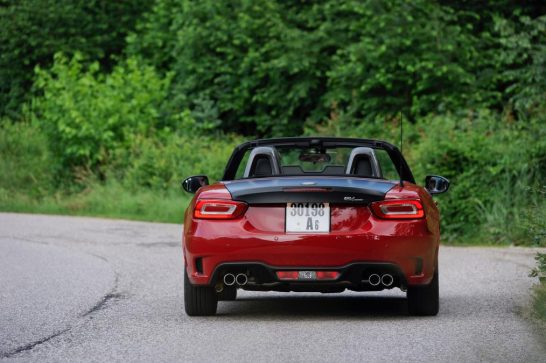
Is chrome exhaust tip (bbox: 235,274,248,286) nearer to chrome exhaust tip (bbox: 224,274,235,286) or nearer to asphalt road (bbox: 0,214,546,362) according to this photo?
chrome exhaust tip (bbox: 224,274,235,286)

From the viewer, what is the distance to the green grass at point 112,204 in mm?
26391

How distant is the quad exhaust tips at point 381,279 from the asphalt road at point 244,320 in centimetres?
29

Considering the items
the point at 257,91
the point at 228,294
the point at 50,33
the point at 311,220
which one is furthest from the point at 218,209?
the point at 50,33

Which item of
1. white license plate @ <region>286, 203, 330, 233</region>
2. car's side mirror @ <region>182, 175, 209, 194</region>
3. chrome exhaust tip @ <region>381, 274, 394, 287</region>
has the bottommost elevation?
chrome exhaust tip @ <region>381, 274, 394, 287</region>

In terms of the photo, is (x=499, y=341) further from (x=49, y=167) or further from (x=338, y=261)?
(x=49, y=167)

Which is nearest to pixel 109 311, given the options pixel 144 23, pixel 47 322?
pixel 47 322

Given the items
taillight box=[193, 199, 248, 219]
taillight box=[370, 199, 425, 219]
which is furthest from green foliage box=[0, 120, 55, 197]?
taillight box=[370, 199, 425, 219]

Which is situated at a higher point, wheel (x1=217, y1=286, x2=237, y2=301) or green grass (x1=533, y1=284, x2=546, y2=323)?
green grass (x1=533, y1=284, x2=546, y2=323)

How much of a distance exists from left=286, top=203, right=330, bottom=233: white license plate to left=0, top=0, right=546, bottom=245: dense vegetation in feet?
41.9

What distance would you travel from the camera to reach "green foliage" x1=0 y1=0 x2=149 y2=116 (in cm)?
4403

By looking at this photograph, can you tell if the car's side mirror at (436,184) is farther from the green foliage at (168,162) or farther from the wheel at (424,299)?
the green foliage at (168,162)

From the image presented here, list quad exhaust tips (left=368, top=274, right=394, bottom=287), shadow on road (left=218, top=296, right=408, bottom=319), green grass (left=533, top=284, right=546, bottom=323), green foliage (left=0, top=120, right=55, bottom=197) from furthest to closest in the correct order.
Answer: green foliage (left=0, top=120, right=55, bottom=197) < shadow on road (left=218, top=296, right=408, bottom=319) < green grass (left=533, top=284, right=546, bottom=323) < quad exhaust tips (left=368, top=274, right=394, bottom=287)

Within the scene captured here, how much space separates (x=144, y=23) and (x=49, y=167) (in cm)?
1145

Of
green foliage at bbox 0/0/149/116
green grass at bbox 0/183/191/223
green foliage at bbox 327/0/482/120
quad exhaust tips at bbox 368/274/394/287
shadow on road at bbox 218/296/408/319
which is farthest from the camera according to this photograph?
green foliage at bbox 0/0/149/116
